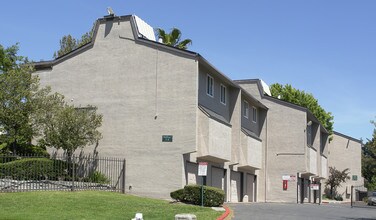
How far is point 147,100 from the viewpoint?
31281mm

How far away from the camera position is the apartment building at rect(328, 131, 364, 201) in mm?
70750

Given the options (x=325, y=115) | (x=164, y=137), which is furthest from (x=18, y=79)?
(x=325, y=115)

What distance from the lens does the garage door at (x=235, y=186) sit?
3948cm

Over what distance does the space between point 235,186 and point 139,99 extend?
12784 millimetres

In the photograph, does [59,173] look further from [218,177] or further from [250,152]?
[250,152]

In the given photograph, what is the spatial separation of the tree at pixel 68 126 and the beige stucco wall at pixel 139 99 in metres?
1.39

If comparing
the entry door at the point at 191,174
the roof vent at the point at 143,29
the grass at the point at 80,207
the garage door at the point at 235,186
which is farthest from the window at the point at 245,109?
the grass at the point at 80,207

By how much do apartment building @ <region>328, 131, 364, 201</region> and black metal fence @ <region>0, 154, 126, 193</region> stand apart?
150ft

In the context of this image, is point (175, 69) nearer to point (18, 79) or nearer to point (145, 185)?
point (145, 185)

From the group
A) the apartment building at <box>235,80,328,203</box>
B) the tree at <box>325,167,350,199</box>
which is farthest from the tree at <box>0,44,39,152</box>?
the tree at <box>325,167,350,199</box>

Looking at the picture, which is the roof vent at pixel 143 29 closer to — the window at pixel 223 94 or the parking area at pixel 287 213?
the window at pixel 223 94

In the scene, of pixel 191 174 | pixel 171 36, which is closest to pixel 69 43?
pixel 171 36

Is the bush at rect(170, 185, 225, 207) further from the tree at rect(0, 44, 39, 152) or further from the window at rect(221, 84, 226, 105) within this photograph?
the window at rect(221, 84, 226, 105)

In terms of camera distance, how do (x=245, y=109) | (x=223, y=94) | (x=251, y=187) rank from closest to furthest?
(x=223, y=94), (x=245, y=109), (x=251, y=187)
